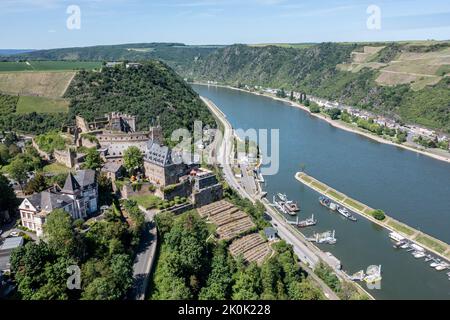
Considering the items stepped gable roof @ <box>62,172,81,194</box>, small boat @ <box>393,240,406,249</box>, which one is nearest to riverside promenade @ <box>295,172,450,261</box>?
small boat @ <box>393,240,406,249</box>

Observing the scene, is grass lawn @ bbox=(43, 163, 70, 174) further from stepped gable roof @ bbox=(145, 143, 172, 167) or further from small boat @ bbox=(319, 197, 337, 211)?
small boat @ bbox=(319, 197, 337, 211)

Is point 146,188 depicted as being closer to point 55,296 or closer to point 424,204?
point 55,296

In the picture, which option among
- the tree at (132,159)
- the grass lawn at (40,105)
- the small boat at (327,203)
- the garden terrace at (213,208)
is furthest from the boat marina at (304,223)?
the grass lawn at (40,105)

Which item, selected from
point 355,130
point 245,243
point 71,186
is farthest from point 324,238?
point 355,130

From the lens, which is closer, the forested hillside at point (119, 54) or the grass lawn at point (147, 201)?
the grass lawn at point (147, 201)

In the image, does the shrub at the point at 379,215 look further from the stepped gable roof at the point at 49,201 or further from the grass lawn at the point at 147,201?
the stepped gable roof at the point at 49,201
